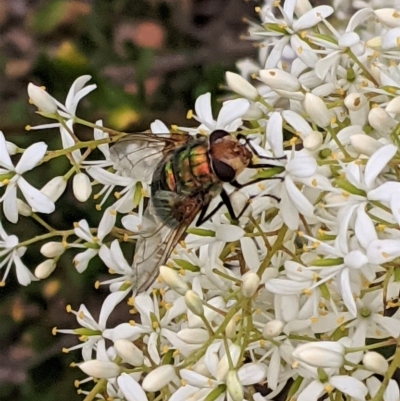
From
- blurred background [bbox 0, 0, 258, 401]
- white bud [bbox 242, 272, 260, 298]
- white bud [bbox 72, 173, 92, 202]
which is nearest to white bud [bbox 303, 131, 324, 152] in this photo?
white bud [bbox 242, 272, 260, 298]

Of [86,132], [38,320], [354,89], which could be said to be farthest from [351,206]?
[38,320]

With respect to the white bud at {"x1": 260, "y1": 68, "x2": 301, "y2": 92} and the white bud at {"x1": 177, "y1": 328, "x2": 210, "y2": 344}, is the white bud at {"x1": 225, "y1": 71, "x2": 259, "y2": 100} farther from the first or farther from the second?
the white bud at {"x1": 177, "y1": 328, "x2": 210, "y2": 344}

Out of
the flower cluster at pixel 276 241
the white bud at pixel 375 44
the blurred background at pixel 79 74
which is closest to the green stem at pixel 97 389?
the flower cluster at pixel 276 241

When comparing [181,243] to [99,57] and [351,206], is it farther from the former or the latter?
[99,57]

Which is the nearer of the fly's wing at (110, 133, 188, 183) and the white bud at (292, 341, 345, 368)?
the white bud at (292, 341, 345, 368)

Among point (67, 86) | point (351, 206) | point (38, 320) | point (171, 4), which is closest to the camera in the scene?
point (351, 206)

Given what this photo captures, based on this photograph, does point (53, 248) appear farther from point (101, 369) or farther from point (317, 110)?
point (317, 110)
